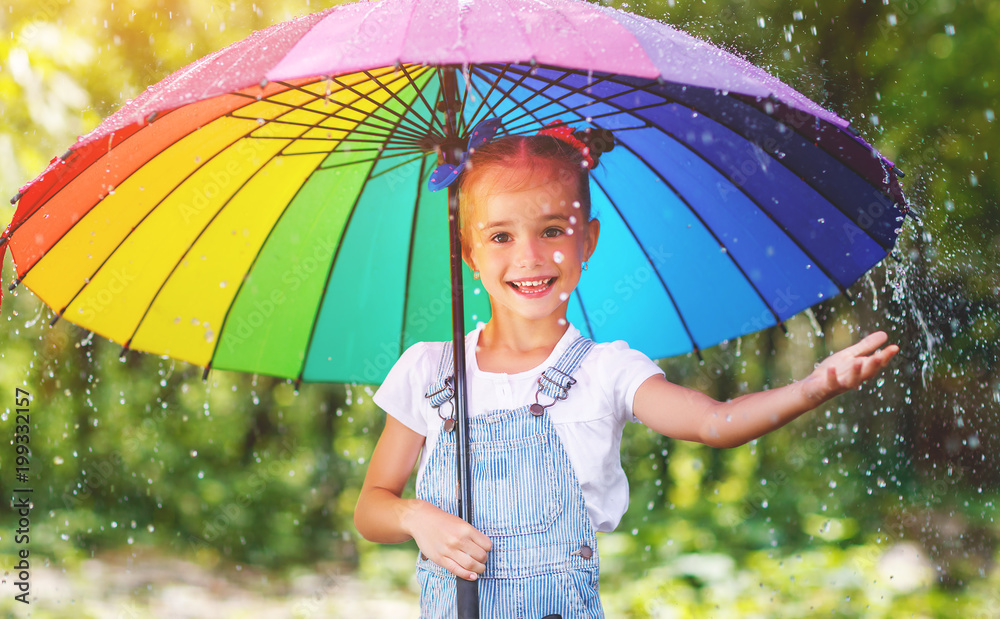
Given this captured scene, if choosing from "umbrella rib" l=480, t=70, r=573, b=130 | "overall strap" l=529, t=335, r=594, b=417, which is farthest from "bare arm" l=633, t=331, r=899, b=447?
"umbrella rib" l=480, t=70, r=573, b=130

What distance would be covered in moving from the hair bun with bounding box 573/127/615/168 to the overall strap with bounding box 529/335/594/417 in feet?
1.73

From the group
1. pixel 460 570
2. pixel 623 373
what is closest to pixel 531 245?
pixel 623 373

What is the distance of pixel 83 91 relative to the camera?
6.13 m

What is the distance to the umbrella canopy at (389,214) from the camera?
189 cm

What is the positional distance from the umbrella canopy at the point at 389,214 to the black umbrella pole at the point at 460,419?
0.24 m

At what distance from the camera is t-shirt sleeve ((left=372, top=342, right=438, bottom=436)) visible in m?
2.12

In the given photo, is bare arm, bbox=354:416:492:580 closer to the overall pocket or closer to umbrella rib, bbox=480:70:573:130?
the overall pocket

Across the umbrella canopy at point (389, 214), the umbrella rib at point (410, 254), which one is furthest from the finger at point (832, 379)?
the umbrella rib at point (410, 254)

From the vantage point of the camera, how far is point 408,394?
214cm

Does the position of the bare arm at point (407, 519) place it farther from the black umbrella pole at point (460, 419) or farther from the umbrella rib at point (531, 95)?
the umbrella rib at point (531, 95)

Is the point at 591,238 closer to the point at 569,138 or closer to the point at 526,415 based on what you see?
the point at 569,138

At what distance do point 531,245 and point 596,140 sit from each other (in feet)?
1.23

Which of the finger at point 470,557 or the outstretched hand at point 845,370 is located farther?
the finger at point 470,557

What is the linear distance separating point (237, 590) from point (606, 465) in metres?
4.28
